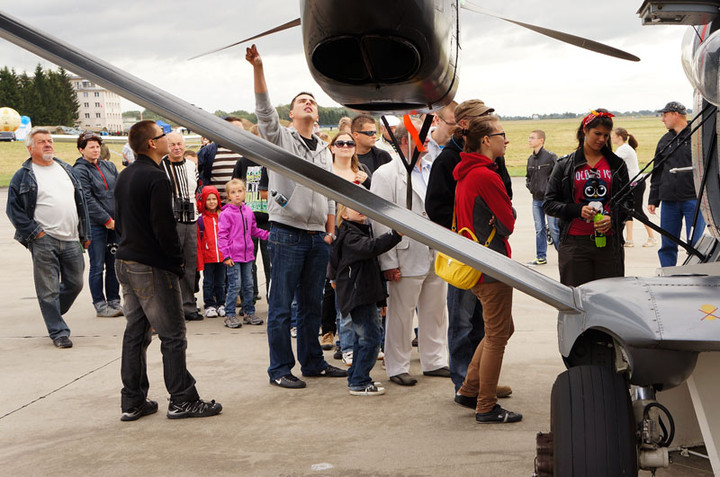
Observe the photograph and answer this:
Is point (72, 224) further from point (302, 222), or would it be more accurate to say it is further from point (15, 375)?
point (302, 222)

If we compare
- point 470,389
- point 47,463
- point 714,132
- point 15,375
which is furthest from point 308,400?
point 714,132

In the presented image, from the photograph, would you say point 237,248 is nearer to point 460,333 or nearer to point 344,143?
point 344,143

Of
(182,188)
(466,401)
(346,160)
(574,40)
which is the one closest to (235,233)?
A: (182,188)

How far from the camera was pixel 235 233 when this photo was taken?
761 centimetres

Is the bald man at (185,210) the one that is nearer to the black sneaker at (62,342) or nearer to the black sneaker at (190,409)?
the black sneaker at (62,342)

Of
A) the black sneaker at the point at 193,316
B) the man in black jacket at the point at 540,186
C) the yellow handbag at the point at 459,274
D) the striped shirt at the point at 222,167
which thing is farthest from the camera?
the man in black jacket at the point at 540,186

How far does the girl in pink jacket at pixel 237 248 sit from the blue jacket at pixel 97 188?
1427 millimetres

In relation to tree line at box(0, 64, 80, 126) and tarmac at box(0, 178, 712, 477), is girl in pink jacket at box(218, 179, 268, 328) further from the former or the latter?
tree line at box(0, 64, 80, 126)

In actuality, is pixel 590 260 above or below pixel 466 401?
above

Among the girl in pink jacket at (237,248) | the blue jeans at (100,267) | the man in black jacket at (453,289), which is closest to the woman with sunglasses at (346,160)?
the man in black jacket at (453,289)

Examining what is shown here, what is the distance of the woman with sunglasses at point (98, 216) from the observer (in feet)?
26.6

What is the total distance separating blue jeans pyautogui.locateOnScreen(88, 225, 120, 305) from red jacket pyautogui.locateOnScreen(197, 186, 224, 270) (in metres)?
0.99

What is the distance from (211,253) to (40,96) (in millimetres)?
80964

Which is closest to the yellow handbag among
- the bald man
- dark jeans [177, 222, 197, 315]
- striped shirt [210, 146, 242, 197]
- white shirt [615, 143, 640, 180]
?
the bald man
